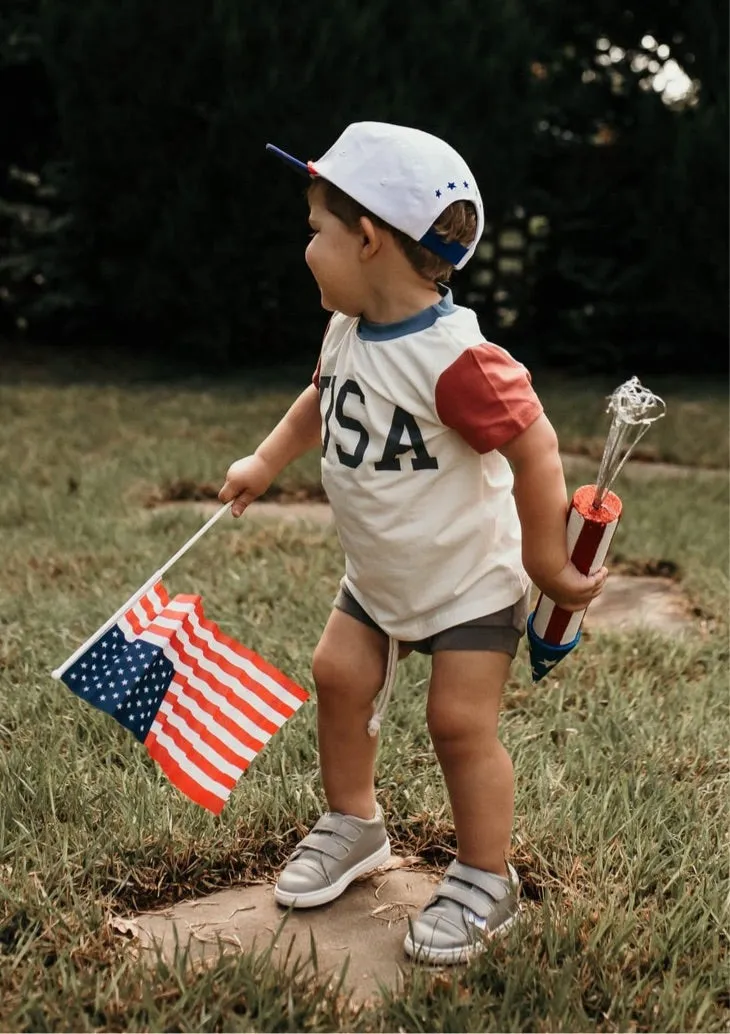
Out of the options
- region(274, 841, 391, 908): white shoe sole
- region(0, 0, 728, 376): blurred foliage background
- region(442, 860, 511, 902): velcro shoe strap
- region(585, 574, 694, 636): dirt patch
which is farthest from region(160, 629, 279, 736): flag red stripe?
region(0, 0, 728, 376): blurred foliage background

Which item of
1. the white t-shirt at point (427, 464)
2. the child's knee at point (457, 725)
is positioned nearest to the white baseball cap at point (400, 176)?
the white t-shirt at point (427, 464)

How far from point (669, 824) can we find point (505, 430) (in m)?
0.81

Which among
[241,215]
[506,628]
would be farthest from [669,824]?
[241,215]

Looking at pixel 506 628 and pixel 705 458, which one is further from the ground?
pixel 506 628

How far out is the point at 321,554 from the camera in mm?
3352

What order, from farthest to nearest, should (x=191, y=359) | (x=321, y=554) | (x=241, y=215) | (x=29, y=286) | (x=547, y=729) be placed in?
(x=29, y=286) → (x=191, y=359) → (x=241, y=215) → (x=321, y=554) → (x=547, y=729)

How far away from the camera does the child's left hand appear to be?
5.56 ft

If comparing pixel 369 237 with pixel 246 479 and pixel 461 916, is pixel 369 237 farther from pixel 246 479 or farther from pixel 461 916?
pixel 461 916

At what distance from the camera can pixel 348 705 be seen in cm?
182

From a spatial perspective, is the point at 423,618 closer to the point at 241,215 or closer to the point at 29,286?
the point at 241,215

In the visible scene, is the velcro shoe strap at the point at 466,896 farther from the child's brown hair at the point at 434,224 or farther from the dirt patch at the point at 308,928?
the child's brown hair at the point at 434,224

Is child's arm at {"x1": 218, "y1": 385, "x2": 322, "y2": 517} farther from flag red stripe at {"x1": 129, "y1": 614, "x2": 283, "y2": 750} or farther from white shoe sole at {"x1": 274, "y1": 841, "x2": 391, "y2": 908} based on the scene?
white shoe sole at {"x1": 274, "y1": 841, "x2": 391, "y2": 908}

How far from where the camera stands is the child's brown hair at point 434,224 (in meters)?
1.62

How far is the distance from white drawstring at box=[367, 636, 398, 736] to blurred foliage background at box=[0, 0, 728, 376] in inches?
223
